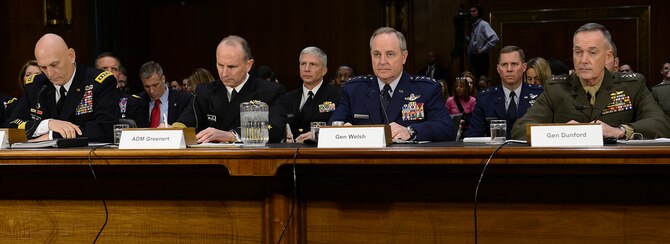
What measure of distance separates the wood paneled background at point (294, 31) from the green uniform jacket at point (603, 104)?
6052 mm

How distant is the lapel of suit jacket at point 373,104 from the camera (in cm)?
409

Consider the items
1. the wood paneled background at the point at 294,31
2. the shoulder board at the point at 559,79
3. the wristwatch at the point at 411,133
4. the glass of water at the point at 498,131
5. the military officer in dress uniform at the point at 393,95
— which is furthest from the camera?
the wood paneled background at the point at 294,31

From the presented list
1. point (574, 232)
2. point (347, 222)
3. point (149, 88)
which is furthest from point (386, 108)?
point (149, 88)

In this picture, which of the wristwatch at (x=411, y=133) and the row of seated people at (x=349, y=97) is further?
the row of seated people at (x=349, y=97)

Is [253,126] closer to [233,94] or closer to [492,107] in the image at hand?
[233,94]

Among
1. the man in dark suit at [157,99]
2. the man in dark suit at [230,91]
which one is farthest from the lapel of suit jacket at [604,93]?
the man in dark suit at [157,99]

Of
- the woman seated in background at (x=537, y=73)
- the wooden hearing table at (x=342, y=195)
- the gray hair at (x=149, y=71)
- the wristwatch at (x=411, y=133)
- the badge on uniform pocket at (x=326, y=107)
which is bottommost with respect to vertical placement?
the wooden hearing table at (x=342, y=195)

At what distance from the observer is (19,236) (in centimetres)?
318

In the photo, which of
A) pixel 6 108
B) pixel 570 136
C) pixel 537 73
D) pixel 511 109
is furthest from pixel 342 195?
pixel 537 73

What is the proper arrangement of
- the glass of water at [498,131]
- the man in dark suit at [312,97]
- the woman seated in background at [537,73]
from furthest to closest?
the woman seated in background at [537,73] → the man in dark suit at [312,97] → the glass of water at [498,131]

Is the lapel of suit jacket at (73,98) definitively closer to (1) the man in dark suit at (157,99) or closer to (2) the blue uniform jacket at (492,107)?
(1) the man in dark suit at (157,99)

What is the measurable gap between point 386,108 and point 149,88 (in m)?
2.72

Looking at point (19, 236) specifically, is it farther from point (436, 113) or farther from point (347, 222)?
point (436, 113)

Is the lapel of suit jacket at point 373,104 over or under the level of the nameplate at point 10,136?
over
